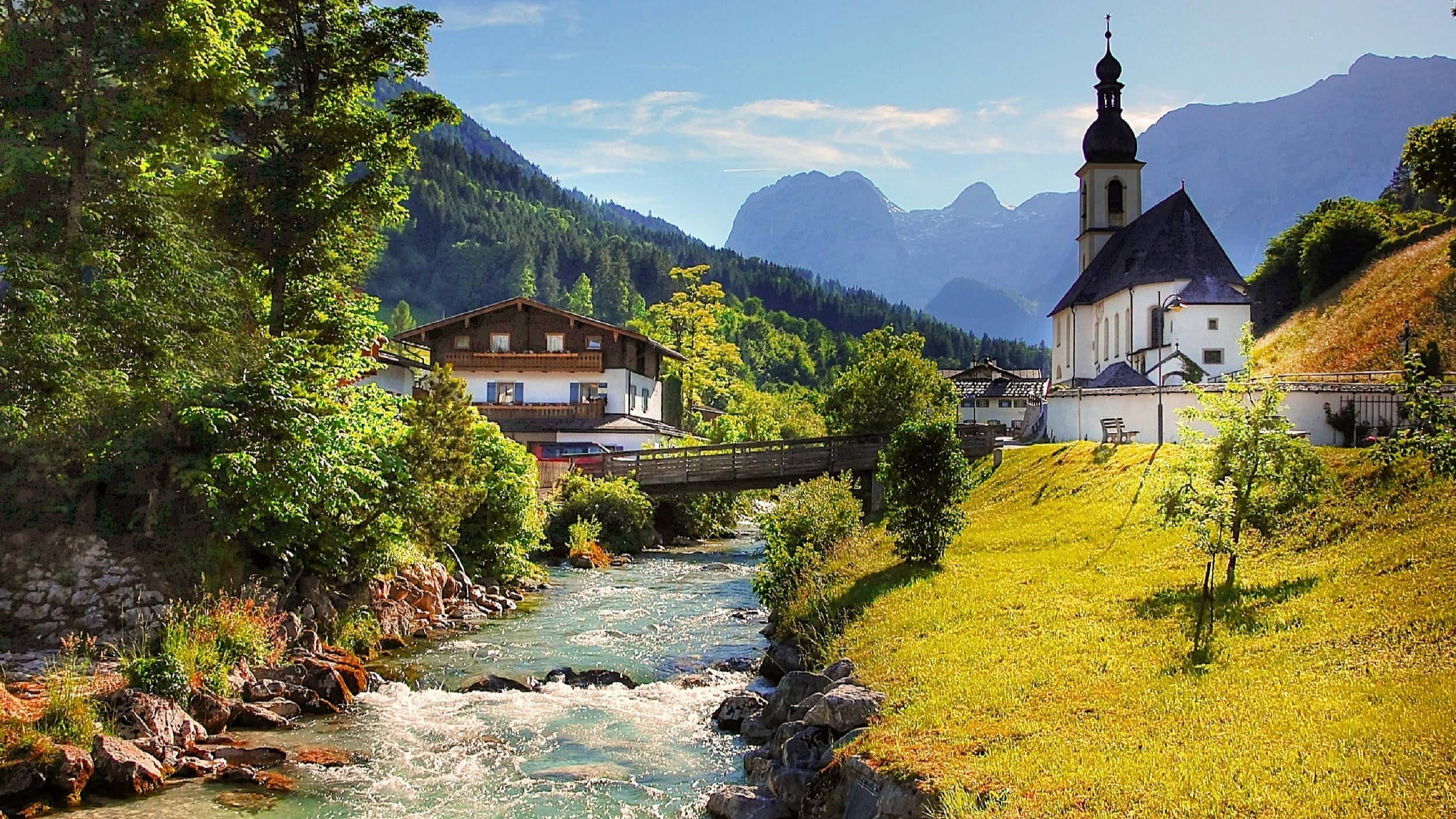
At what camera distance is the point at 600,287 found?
6083 inches

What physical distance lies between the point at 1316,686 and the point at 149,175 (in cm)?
2046

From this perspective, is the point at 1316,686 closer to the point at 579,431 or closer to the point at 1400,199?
the point at 579,431

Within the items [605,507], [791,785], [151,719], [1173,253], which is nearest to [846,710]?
[791,785]

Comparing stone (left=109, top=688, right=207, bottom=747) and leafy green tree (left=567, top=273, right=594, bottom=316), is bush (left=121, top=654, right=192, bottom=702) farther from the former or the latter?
leafy green tree (left=567, top=273, right=594, bottom=316)

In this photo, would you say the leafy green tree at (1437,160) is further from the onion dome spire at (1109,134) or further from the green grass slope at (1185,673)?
the onion dome spire at (1109,134)

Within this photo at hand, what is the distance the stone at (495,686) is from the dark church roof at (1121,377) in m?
39.2

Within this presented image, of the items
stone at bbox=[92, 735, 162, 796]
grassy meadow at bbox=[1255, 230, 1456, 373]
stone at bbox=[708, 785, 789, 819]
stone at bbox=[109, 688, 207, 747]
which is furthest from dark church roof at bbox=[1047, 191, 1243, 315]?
stone at bbox=[92, 735, 162, 796]

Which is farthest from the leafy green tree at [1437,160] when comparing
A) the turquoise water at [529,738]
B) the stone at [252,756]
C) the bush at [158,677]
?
the bush at [158,677]

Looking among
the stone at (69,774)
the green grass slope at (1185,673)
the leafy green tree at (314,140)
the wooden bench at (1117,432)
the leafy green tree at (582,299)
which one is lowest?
the stone at (69,774)

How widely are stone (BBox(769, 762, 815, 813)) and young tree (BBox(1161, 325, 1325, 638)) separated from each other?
6.27 meters

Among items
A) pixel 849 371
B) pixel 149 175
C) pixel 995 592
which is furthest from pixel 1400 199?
pixel 149 175

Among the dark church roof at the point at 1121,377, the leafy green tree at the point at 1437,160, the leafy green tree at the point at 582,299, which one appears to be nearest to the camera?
the leafy green tree at the point at 1437,160

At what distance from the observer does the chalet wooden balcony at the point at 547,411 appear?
59375 mm

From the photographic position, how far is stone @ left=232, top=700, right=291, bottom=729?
15.3 metres
